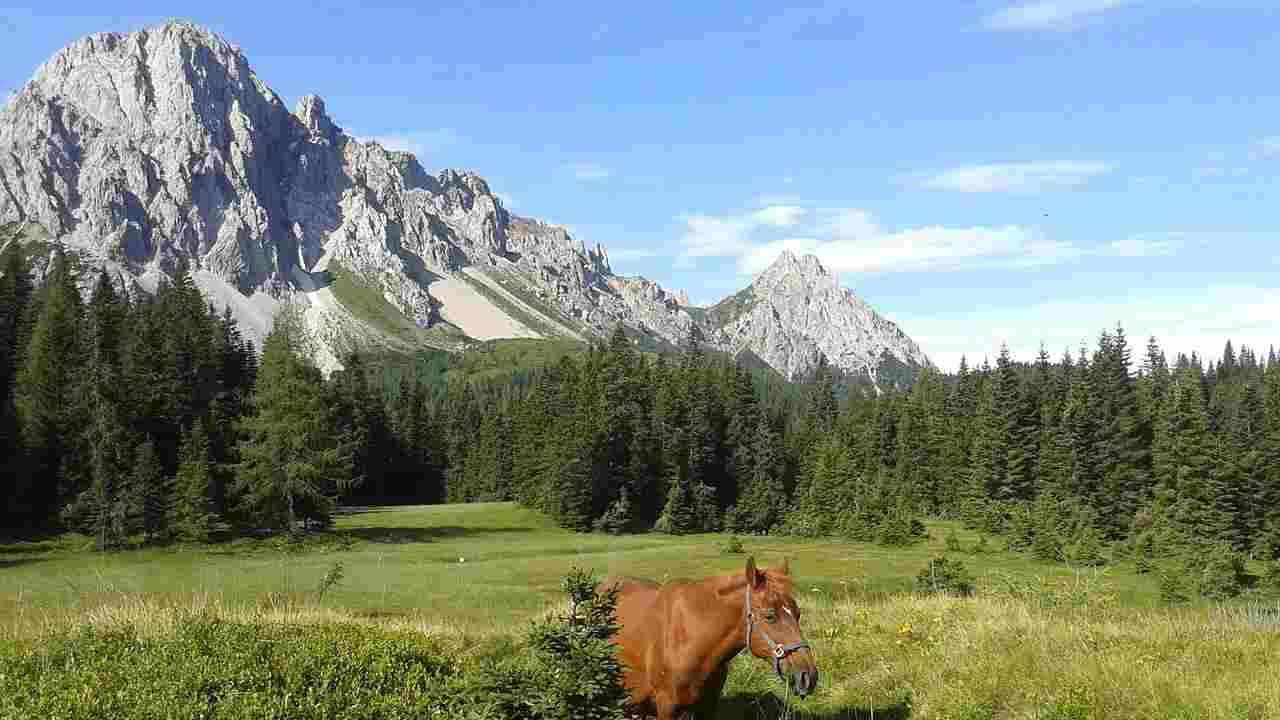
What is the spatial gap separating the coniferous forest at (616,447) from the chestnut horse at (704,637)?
50.0m

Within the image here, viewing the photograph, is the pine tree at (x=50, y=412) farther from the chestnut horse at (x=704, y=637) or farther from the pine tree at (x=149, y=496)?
the chestnut horse at (x=704, y=637)

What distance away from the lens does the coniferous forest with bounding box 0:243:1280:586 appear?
183 ft

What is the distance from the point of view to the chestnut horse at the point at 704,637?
27.9 feet

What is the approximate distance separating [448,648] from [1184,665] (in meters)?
10.3

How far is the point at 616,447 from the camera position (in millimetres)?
87188

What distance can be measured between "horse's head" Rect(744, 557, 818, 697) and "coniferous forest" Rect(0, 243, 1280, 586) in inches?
2019

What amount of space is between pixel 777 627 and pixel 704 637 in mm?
881

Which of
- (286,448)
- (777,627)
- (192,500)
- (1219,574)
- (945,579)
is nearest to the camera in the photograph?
(777,627)

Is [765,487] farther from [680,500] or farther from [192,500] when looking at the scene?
[192,500]

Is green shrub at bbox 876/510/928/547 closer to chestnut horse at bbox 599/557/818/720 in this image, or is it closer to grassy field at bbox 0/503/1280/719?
grassy field at bbox 0/503/1280/719

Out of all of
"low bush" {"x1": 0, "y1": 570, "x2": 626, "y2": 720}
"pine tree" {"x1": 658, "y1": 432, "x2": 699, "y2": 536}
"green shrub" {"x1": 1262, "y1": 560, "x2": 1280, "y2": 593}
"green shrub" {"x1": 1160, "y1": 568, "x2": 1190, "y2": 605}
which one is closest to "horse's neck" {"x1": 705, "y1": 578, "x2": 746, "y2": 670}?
"low bush" {"x1": 0, "y1": 570, "x2": 626, "y2": 720}

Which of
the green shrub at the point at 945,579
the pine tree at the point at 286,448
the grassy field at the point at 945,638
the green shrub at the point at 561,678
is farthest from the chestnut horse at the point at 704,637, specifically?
the pine tree at the point at 286,448

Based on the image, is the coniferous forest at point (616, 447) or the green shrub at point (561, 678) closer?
the green shrub at point (561, 678)

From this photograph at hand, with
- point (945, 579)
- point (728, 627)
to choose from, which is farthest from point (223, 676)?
point (945, 579)
